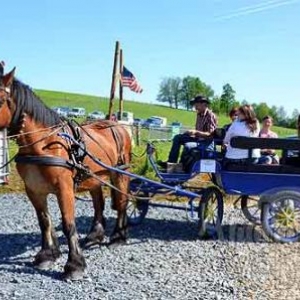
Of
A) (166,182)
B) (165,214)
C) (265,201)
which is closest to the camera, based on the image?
(265,201)

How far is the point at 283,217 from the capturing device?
691cm

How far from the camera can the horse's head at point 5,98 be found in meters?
4.93

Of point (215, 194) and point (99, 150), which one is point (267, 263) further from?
point (99, 150)

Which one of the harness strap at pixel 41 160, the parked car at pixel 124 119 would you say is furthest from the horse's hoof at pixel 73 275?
the parked car at pixel 124 119

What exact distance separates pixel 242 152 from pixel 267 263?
5.72 feet

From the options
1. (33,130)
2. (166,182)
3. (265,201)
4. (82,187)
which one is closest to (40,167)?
(33,130)

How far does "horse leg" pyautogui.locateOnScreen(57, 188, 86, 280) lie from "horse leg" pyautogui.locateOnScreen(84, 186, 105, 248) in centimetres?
117

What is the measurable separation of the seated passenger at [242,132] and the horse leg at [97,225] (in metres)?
1.73

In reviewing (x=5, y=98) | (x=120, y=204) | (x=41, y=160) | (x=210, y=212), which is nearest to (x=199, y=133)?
(x=210, y=212)

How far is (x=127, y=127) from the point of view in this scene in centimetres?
786

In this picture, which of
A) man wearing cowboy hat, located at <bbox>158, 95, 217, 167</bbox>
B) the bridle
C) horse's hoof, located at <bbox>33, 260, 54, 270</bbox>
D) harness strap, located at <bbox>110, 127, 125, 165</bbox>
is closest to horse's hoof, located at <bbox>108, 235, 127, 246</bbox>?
harness strap, located at <bbox>110, 127, 125, 165</bbox>

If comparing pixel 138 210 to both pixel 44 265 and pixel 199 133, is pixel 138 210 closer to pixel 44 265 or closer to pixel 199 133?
pixel 199 133

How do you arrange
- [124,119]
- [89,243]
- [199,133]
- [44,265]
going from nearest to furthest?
[44,265] < [89,243] < [199,133] < [124,119]

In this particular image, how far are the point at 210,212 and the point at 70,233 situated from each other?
2.43 meters
